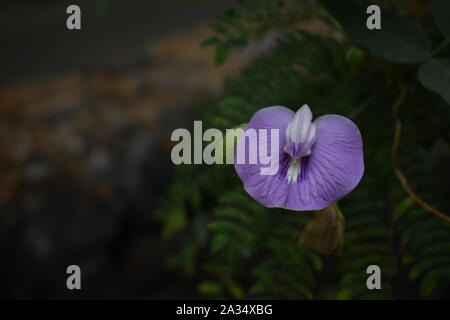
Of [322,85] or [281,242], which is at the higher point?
[322,85]

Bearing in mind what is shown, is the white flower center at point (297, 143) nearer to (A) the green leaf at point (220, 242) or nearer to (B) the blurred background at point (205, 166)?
(B) the blurred background at point (205, 166)

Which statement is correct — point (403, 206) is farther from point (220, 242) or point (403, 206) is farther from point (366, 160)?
point (220, 242)

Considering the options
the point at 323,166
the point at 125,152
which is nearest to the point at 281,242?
the point at 323,166

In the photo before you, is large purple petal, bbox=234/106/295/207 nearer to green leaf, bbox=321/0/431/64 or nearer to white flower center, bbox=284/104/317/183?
white flower center, bbox=284/104/317/183

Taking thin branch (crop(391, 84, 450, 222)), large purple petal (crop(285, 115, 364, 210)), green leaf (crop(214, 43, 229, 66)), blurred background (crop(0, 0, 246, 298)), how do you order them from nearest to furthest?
large purple petal (crop(285, 115, 364, 210)) → thin branch (crop(391, 84, 450, 222)) → green leaf (crop(214, 43, 229, 66)) → blurred background (crop(0, 0, 246, 298))

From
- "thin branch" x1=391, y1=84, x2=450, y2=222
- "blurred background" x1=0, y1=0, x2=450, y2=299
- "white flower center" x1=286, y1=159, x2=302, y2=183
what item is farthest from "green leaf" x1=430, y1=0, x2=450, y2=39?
"white flower center" x1=286, y1=159, x2=302, y2=183

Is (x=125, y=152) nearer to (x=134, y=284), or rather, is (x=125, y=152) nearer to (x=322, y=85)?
(x=134, y=284)

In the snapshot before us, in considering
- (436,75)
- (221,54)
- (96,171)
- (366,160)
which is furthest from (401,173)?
(96,171)
